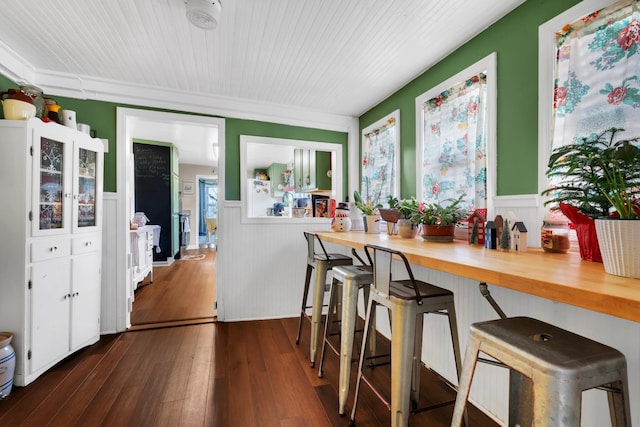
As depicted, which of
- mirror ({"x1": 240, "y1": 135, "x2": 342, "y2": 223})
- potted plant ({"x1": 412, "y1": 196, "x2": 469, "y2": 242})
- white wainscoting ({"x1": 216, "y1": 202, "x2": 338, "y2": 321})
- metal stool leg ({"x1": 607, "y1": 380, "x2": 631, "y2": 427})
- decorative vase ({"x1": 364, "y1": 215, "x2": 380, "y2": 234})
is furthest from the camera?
mirror ({"x1": 240, "y1": 135, "x2": 342, "y2": 223})

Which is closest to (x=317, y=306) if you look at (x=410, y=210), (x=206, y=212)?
(x=410, y=210)

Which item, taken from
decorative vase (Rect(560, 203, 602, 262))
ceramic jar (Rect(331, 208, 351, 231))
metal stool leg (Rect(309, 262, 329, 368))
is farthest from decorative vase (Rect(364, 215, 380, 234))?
decorative vase (Rect(560, 203, 602, 262))

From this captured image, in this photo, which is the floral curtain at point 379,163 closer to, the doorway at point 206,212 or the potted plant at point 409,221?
the potted plant at point 409,221

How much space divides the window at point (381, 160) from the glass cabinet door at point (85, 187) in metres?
2.67

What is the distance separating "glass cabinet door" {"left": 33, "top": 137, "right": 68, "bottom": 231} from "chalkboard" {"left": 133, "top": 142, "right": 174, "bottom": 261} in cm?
370

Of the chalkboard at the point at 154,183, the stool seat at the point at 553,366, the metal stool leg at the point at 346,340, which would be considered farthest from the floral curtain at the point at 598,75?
the chalkboard at the point at 154,183

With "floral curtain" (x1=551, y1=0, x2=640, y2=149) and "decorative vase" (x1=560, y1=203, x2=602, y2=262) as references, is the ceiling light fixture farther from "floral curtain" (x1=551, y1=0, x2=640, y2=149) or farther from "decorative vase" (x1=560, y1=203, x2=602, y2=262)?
"decorative vase" (x1=560, y1=203, x2=602, y2=262)

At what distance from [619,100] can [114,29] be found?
2804mm

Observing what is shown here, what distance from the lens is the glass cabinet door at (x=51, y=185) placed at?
1.97 meters

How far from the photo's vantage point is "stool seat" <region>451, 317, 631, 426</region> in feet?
2.27

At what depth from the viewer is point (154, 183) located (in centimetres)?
566

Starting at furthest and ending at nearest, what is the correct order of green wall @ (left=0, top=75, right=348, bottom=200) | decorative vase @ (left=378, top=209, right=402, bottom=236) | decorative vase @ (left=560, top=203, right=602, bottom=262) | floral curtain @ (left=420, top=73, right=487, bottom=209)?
green wall @ (left=0, top=75, right=348, bottom=200), decorative vase @ (left=378, top=209, right=402, bottom=236), floral curtain @ (left=420, top=73, right=487, bottom=209), decorative vase @ (left=560, top=203, right=602, bottom=262)

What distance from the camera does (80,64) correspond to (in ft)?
Answer: 7.72

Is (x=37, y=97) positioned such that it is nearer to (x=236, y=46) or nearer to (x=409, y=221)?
(x=236, y=46)
